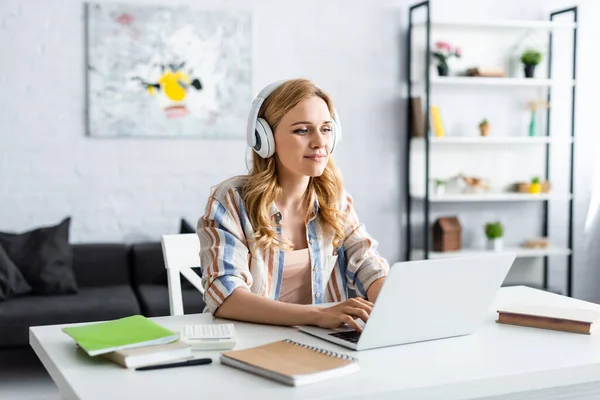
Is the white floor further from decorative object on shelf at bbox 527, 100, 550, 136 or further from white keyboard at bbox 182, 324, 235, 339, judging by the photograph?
decorative object on shelf at bbox 527, 100, 550, 136

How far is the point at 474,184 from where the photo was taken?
15.3 feet

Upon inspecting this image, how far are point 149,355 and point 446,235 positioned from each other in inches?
133

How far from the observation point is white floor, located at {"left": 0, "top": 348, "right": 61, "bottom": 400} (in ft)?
10.9

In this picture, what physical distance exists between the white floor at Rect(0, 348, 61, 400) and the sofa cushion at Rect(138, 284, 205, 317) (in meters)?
0.52

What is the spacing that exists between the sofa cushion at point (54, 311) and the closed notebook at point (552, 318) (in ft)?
7.09

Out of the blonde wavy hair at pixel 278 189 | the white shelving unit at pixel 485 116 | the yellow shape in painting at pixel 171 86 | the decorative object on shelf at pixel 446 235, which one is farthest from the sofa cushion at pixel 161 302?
the blonde wavy hair at pixel 278 189

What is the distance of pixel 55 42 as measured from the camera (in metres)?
4.05

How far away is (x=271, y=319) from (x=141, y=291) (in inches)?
88.8

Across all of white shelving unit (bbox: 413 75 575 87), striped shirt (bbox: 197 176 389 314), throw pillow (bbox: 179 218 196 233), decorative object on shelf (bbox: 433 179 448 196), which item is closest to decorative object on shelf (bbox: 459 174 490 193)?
decorative object on shelf (bbox: 433 179 448 196)

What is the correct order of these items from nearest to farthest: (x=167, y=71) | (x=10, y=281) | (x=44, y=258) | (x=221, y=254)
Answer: (x=221, y=254) < (x=10, y=281) < (x=44, y=258) < (x=167, y=71)

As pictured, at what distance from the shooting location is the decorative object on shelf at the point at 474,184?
15.3ft

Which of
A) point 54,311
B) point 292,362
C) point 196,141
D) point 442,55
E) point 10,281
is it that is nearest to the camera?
point 292,362

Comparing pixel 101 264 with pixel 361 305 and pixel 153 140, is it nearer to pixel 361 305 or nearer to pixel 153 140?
pixel 153 140

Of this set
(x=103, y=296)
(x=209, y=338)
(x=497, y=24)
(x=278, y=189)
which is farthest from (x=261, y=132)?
(x=497, y=24)
